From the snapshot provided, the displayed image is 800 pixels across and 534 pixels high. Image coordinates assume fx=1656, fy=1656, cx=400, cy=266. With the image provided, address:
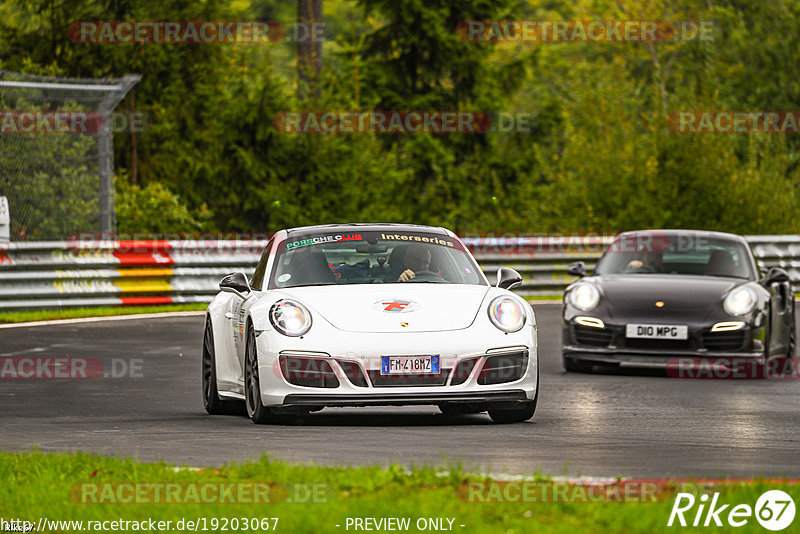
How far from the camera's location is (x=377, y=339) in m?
10.2

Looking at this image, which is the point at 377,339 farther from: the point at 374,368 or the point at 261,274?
the point at 261,274

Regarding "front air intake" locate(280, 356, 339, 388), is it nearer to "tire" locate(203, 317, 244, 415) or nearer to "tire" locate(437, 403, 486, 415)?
"tire" locate(437, 403, 486, 415)

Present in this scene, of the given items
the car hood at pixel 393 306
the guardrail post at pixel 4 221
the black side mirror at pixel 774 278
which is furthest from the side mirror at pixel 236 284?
the guardrail post at pixel 4 221

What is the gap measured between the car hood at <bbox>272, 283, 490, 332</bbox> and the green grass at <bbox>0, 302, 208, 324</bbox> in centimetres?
1130

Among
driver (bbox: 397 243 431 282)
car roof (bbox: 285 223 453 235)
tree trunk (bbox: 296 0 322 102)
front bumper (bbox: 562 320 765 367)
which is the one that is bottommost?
front bumper (bbox: 562 320 765 367)

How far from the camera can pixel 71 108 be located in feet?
76.8

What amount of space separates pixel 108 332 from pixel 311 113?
44.6ft

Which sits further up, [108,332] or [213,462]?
[213,462]

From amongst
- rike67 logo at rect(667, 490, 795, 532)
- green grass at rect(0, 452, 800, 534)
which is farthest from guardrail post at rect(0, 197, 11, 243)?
rike67 logo at rect(667, 490, 795, 532)

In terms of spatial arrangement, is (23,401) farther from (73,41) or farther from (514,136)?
(514,136)

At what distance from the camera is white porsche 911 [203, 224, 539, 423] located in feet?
33.3

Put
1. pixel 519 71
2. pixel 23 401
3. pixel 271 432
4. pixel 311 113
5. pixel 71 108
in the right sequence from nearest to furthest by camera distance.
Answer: pixel 271 432 → pixel 23 401 → pixel 71 108 → pixel 311 113 → pixel 519 71

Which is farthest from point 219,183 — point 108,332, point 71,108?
point 108,332

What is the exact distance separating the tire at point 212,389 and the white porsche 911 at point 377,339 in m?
0.43
